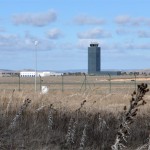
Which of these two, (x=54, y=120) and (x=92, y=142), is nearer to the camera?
(x=92, y=142)

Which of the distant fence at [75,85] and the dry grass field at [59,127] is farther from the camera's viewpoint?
the distant fence at [75,85]

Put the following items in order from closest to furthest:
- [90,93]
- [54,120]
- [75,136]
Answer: [75,136], [54,120], [90,93]

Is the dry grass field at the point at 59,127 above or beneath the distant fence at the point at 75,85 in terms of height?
above

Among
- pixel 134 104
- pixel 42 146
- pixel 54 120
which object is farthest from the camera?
pixel 54 120

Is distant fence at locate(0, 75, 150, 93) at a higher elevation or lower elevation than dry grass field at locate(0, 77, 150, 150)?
lower

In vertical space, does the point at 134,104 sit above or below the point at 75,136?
above

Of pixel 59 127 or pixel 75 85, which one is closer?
pixel 59 127

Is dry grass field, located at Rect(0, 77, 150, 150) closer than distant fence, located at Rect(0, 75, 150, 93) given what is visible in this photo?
Yes

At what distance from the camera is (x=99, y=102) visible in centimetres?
1290

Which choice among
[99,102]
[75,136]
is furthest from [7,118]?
[99,102]

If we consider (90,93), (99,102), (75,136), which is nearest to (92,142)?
(75,136)

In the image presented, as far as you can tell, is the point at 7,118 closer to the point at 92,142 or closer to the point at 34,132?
the point at 34,132

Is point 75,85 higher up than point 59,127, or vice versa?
point 59,127

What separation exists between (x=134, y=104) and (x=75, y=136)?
3642mm
